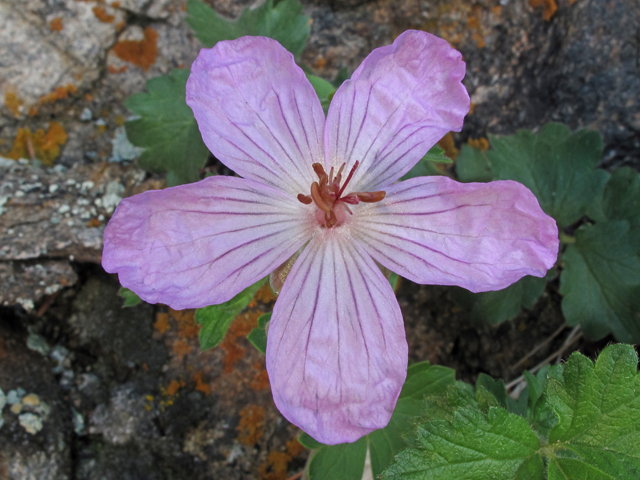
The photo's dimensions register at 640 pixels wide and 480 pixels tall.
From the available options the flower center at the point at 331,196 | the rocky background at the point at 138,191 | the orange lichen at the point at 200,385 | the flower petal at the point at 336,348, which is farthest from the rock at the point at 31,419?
the flower center at the point at 331,196

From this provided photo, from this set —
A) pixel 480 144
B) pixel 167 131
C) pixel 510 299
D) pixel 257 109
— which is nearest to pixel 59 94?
pixel 167 131

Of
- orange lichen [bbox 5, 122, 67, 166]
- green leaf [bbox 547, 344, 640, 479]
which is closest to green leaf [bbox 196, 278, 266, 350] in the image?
green leaf [bbox 547, 344, 640, 479]

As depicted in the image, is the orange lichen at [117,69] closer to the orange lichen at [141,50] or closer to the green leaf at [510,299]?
the orange lichen at [141,50]

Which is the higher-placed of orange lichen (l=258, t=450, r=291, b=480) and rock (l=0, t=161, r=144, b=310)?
rock (l=0, t=161, r=144, b=310)

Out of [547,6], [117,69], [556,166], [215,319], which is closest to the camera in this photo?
[215,319]

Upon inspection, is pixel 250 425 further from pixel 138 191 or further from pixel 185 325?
pixel 138 191

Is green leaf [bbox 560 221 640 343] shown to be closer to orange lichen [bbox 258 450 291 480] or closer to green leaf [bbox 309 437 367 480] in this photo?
green leaf [bbox 309 437 367 480]

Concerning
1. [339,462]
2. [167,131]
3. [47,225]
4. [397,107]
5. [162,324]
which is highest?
[397,107]
